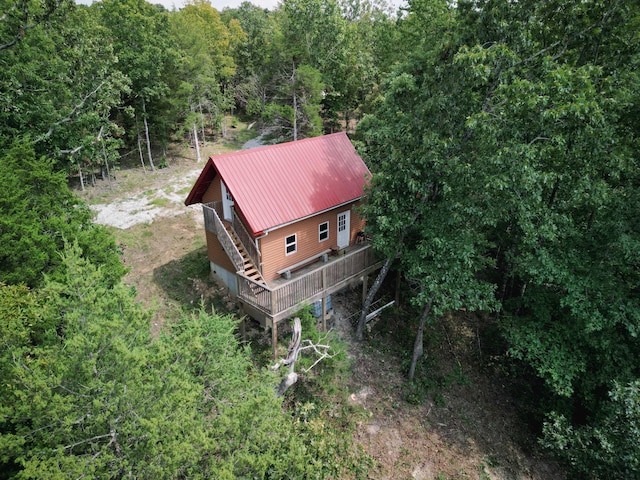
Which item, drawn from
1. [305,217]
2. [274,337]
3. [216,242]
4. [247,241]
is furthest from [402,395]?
[216,242]

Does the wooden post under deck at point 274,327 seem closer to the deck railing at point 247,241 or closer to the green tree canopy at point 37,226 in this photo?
the deck railing at point 247,241

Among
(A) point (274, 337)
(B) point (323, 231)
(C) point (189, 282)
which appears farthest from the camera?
(C) point (189, 282)

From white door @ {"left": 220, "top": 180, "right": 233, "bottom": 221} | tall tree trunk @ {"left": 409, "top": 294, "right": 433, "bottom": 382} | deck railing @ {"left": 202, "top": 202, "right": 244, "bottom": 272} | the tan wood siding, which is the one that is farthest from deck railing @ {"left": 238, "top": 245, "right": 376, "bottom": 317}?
the tan wood siding

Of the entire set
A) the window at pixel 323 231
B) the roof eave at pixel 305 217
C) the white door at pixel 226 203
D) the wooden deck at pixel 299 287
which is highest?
the white door at pixel 226 203

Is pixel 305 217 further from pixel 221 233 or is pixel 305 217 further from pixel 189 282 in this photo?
pixel 189 282

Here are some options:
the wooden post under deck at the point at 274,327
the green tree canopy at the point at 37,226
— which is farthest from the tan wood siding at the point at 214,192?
the wooden post under deck at the point at 274,327

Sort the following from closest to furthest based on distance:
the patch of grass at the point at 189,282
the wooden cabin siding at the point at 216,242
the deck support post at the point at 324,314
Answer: the deck support post at the point at 324,314 < the wooden cabin siding at the point at 216,242 < the patch of grass at the point at 189,282

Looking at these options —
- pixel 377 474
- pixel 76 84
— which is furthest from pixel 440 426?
pixel 76 84

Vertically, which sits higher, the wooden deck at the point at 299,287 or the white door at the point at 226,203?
the white door at the point at 226,203
